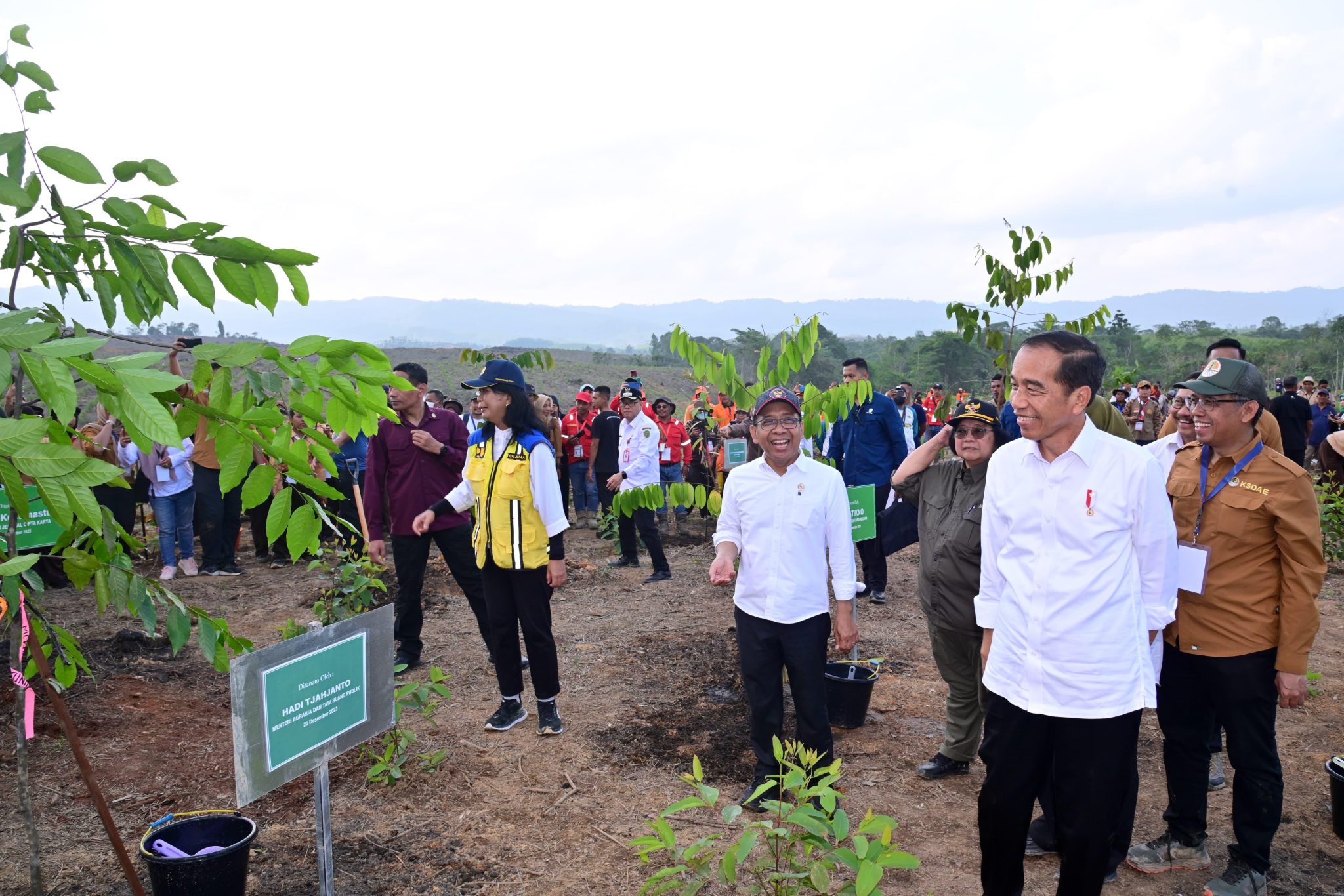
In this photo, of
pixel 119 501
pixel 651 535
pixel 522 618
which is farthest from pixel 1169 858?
pixel 119 501

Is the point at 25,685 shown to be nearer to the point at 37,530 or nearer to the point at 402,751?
the point at 402,751

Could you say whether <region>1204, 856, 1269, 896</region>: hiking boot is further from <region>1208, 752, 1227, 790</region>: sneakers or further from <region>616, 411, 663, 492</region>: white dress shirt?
<region>616, 411, 663, 492</region>: white dress shirt

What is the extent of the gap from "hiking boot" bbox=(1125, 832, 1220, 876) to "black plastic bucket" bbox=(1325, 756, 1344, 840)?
0.72 metres

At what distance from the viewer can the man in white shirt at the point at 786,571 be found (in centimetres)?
392

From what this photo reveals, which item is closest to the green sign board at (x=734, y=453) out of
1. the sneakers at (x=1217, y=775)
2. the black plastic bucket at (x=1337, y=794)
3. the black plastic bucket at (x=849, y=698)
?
the black plastic bucket at (x=849, y=698)

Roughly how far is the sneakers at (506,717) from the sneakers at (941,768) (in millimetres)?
2096

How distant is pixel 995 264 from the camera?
5.11 meters

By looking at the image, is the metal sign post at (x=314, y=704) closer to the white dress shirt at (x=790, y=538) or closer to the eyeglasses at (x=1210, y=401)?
the white dress shirt at (x=790, y=538)

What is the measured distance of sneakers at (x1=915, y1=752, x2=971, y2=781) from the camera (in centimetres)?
446

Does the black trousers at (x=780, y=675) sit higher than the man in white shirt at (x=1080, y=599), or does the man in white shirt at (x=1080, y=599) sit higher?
the man in white shirt at (x=1080, y=599)

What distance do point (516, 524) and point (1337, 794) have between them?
411cm

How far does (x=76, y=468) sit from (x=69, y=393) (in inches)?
7.1

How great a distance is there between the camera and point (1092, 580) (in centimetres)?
267

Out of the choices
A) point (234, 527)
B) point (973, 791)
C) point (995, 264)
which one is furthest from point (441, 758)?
point (234, 527)
